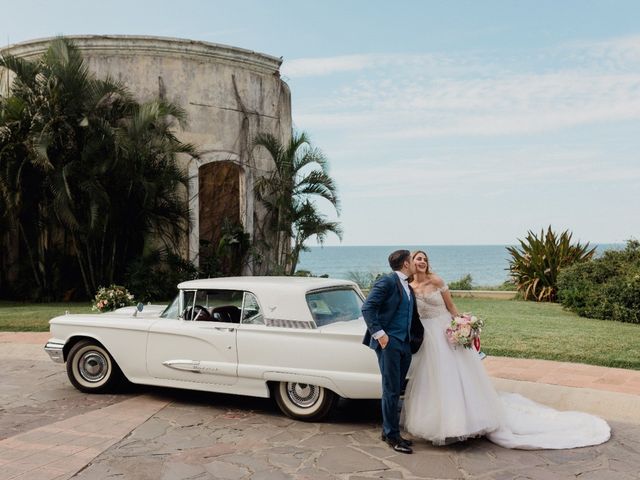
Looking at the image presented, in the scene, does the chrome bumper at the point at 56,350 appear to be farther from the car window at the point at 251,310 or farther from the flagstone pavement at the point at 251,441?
the car window at the point at 251,310

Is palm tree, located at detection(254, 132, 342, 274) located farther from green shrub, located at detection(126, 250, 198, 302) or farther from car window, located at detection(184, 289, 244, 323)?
car window, located at detection(184, 289, 244, 323)

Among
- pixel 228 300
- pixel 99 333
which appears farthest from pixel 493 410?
pixel 99 333

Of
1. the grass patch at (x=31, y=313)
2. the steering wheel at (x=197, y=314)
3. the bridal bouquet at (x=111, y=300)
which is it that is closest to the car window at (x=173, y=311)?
the steering wheel at (x=197, y=314)

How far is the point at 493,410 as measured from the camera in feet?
18.9

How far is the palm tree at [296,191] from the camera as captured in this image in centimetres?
1823

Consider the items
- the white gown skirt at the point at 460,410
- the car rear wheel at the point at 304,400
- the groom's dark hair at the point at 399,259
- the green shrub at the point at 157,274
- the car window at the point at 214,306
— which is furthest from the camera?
the green shrub at the point at 157,274

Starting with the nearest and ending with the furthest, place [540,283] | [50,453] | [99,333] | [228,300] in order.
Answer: [50,453] → [228,300] → [99,333] → [540,283]

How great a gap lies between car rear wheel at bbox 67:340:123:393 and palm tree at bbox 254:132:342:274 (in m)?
11.0

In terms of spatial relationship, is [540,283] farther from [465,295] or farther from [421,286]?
[421,286]

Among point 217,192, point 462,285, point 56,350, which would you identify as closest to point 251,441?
point 56,350

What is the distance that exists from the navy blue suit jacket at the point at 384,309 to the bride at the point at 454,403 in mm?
113

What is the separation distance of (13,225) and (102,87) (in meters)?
4.20

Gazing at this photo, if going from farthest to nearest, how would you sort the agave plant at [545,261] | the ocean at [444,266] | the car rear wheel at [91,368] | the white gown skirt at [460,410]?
the ocean at [444,266] → the agave plant at [545,261] → the car rear wheel at [91,368] → the white gown skirt at [460,410]

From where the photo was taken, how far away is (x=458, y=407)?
18.3ft
